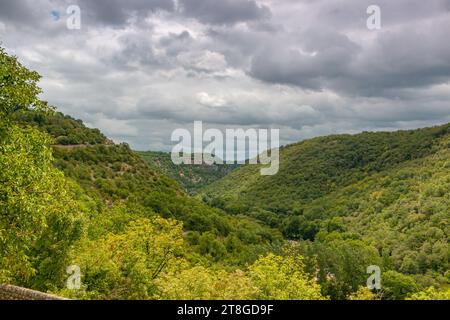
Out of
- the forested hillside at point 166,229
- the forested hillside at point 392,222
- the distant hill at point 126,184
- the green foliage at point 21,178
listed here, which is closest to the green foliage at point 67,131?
the distant hill at point 126,184

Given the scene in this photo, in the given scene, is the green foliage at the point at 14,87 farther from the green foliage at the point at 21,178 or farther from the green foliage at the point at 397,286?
the green foliage at the point at 397,286

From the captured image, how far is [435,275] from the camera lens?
102m

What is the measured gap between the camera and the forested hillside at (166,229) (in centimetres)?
1761

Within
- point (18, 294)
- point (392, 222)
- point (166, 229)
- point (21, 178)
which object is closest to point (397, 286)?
point (166, 229)

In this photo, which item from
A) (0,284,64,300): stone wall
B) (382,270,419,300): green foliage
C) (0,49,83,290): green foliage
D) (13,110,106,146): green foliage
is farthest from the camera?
(13,110,106,146): green foliage

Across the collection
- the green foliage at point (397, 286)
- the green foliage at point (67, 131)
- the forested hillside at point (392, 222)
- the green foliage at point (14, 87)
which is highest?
the green foliage at point (67, 131)

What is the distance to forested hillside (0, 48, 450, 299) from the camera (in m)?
17.6

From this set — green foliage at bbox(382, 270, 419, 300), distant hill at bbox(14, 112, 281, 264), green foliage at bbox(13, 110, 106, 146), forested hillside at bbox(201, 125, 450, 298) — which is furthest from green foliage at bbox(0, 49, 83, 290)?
green foliage at bbox(13, 110, 106, 146)

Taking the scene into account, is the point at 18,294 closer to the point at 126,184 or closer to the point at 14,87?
the point at 14,87

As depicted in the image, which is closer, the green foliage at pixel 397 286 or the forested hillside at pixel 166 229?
the forested hillside at pixel 166 229

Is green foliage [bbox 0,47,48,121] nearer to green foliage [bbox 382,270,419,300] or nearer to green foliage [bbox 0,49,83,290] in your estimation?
green foliage [bbox 0,49,83,290]

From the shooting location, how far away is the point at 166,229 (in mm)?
34688

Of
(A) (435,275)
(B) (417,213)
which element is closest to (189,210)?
(A) (435,275)

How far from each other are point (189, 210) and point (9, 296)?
73259mm
